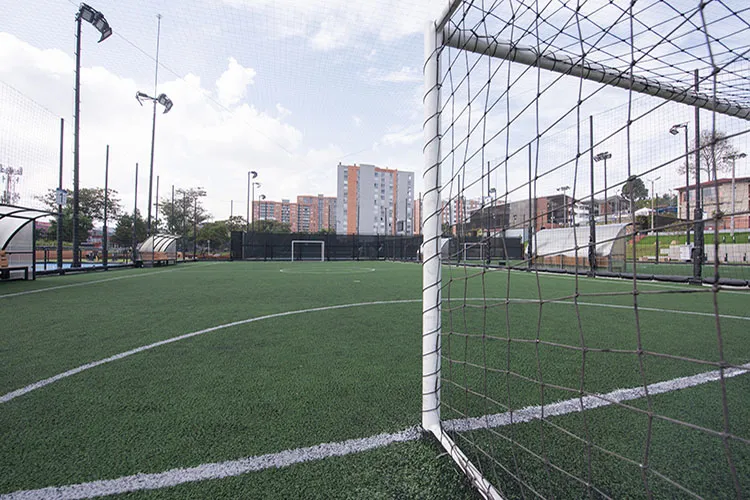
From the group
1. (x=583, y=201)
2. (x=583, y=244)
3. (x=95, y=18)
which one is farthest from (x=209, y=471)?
(x=95, y=18)

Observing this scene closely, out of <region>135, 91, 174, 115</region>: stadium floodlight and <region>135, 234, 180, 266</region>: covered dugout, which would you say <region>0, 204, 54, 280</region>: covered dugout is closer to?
<region>135, 234, 180, 266</region>: covered dugout

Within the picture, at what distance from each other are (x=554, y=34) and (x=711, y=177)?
1.43 meters

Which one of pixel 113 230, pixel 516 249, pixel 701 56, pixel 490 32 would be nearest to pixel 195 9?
pixel 490 32

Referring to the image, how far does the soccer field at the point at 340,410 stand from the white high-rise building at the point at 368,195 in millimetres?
67206

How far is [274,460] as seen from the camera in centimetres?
133

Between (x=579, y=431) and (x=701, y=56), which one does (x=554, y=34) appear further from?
(x=579, y=431)

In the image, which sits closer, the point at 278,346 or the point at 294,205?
the point at 278,346

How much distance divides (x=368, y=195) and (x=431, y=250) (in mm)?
72109

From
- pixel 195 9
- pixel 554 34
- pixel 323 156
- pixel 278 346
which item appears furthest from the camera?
pixel 323 156

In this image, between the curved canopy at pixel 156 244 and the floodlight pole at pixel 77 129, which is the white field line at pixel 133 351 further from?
the curved canopy at pixel 156 244

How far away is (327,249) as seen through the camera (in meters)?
24.2

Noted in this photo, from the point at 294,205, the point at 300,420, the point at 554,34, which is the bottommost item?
the point at 300,420

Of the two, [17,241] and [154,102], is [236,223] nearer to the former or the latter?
[154,102]

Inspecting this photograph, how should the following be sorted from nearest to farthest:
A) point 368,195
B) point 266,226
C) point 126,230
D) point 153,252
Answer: point 153,252, point 126,230, point 266,226, point 368,195
